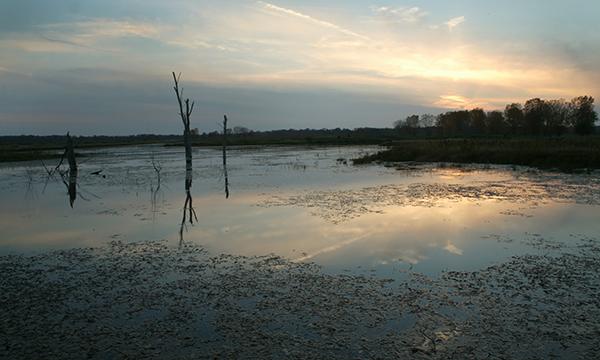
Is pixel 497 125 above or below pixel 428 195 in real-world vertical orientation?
above

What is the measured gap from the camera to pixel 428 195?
18828 mm

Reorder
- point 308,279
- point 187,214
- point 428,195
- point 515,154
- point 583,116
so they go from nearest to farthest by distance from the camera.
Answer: point 308,279 → point 187,214 → point 428,195 → point 515,154 → point 583,116

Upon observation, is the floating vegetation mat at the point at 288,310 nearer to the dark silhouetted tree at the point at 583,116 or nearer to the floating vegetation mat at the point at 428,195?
the floating vegetation mat at the point at 428,195

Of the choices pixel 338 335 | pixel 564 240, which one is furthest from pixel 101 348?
pixel 564 240

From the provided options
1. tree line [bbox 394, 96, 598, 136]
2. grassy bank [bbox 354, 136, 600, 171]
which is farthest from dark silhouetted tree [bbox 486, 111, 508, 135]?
grassy bank [bbox 354, 136, 600, 171]

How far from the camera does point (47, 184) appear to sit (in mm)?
26234

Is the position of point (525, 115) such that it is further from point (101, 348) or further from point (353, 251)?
point (101, 348)

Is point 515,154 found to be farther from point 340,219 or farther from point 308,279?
point 308,279

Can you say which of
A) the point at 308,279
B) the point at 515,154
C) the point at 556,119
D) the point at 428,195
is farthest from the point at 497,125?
the point at 308,279

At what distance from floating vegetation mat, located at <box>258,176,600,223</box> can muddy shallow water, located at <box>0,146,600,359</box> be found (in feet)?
0.62

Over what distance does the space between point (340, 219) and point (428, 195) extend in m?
6.41

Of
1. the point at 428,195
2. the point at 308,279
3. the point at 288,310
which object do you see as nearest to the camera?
the point at 288,310

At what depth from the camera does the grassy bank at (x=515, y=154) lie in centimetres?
3011

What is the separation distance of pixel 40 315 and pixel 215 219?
26.4 ft
